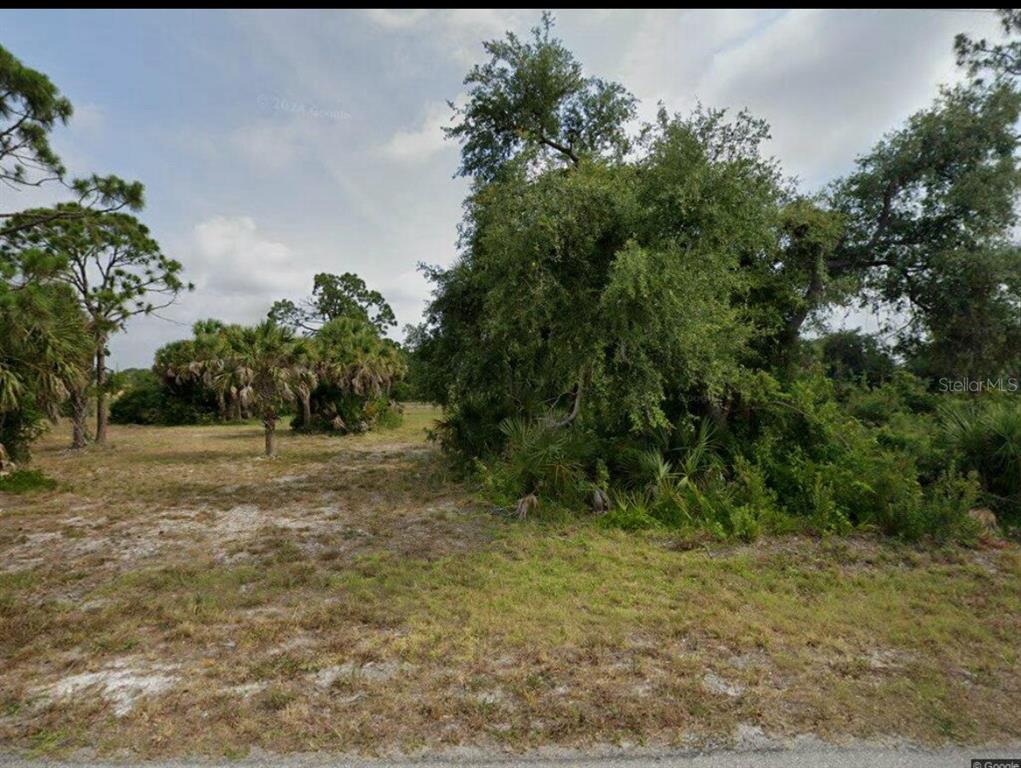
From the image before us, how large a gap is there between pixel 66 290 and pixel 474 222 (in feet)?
31.6

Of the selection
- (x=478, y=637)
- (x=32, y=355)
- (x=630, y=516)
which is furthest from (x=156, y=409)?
(x=478, y=637)

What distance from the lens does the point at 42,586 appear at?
5707 millimetres

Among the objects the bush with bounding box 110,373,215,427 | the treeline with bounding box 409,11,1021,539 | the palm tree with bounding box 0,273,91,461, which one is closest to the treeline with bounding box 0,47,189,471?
the palm tree with bounding box 0,273,91,461

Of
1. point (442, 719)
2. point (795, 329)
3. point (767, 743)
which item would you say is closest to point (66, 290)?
point (442, 719)

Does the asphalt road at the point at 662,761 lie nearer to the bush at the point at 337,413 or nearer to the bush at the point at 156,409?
the bush at the point at 337,413

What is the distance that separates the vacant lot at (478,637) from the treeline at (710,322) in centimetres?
129

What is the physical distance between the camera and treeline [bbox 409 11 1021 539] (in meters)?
7.46

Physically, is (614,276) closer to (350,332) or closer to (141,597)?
(141,597)

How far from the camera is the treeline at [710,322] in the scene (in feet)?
24.5

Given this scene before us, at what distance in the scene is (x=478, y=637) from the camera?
438 centimetres

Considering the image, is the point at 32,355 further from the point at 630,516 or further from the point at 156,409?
the point at 156,409

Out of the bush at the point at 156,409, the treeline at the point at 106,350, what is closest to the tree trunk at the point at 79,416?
the treeline at the point at 106,350

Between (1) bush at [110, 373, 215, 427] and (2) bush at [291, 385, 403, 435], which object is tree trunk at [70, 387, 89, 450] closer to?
(2) bush at [291, 385, 403, 435]

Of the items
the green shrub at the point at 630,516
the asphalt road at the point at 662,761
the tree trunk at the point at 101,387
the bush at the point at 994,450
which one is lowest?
the asphalt road at the point at 662,761
